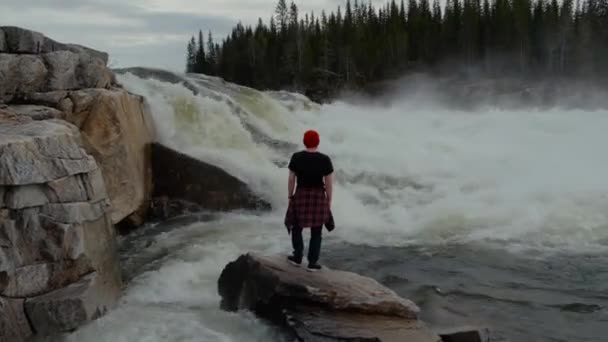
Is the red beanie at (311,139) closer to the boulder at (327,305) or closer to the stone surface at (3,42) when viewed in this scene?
the boulder at (327,305)

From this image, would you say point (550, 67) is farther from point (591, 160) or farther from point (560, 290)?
point (560, 290)

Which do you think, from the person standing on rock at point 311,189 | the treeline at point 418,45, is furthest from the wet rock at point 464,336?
the treeline at point 418,45

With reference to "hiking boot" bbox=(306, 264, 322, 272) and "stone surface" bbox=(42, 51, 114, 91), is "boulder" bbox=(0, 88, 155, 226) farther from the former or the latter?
"hiking boot" bbox=(306, 264, 322, 272)

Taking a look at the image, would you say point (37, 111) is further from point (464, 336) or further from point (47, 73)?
point (464, 336)

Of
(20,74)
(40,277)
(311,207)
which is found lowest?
(40,277)

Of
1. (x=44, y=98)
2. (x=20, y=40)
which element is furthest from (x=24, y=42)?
(x=44, y=98)

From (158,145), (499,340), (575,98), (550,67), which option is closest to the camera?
(499,340)

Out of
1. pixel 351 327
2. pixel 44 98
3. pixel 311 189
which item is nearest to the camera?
pixel 351 327

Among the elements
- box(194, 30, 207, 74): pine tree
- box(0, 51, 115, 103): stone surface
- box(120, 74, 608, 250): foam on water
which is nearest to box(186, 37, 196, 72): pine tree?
box(194, 30, 207, 74): pine tree

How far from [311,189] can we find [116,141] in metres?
5.87

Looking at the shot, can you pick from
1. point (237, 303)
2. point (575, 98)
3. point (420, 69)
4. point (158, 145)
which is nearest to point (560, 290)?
point (237, 303)

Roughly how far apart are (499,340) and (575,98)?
46.7 metres

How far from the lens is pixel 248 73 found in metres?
75.5

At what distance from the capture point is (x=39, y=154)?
25.6 feet
